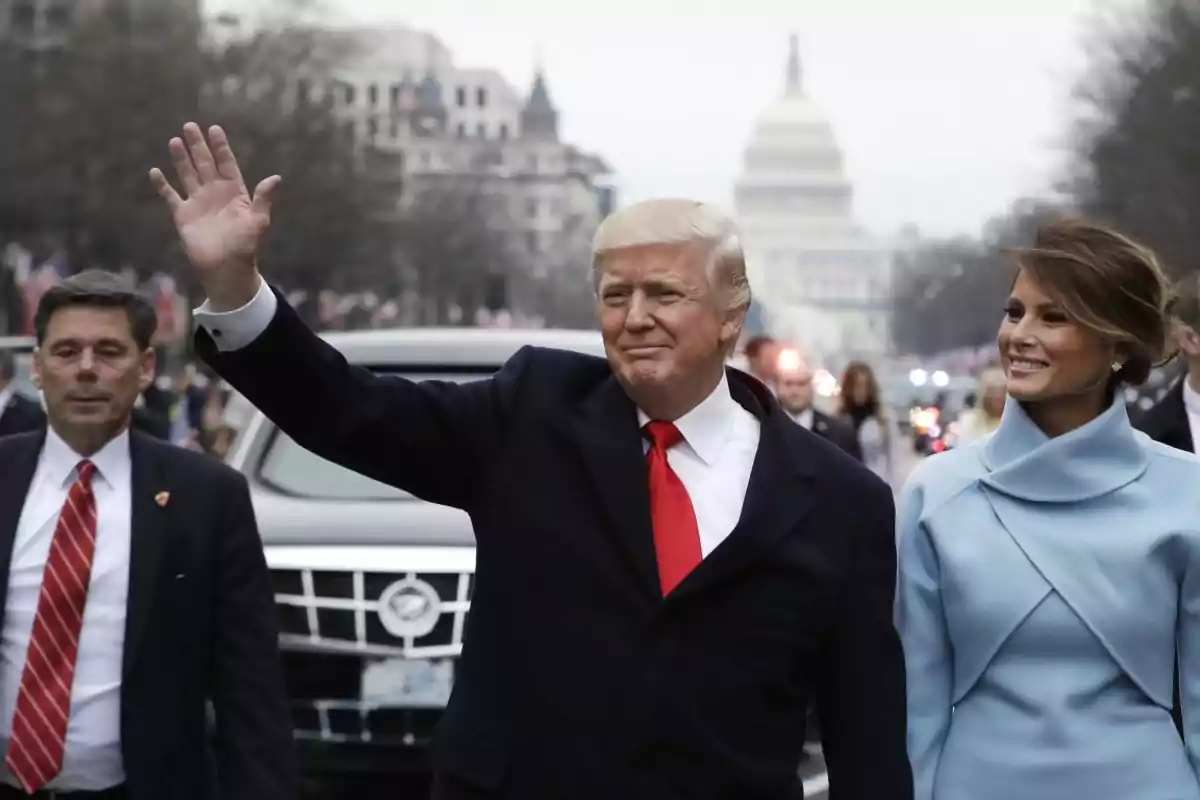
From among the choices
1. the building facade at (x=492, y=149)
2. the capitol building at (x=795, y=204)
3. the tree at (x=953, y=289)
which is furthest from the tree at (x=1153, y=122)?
the capitol building at (x=795, y=204)

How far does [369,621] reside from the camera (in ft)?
26.5

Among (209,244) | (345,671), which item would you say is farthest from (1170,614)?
(345,671)

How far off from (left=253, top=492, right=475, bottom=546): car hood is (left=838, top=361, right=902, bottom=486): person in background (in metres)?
8.41

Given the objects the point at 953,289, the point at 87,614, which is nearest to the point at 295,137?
the point at 87,614

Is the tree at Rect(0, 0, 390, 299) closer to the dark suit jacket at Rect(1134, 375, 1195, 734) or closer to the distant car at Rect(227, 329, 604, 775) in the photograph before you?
the distant car at Rect(227, 329, 604, 775)

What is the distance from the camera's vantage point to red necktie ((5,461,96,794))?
16.8 feet

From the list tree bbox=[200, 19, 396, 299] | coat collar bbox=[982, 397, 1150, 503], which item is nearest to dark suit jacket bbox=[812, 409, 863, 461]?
coat collar bbox=[982, 397, 1150, 503]

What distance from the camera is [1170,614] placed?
4.55 metres

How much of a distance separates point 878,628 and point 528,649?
0.60 m

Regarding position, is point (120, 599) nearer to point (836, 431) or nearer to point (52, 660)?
point (52, 660)

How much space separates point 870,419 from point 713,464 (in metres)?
13.4

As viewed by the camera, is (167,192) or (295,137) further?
(295,137)

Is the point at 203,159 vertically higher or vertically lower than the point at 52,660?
higher

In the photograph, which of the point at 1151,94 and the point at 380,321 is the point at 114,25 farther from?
the point at 380,321
